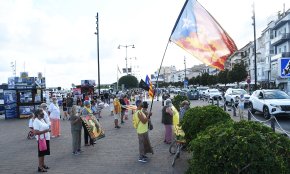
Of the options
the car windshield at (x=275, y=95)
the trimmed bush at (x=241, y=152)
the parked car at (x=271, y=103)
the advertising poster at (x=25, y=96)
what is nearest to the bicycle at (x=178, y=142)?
the trimmed bush at (x=241, y=152)

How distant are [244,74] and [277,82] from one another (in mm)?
7634

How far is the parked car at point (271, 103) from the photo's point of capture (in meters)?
17.2

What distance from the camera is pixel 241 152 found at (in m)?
4.22

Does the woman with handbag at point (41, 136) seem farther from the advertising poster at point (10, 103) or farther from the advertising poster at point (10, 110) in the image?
the advertising poster at point (10, 110)

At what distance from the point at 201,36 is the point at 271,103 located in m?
11.1

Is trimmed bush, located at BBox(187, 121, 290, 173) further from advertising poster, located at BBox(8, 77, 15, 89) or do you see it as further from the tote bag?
advertising poster, located at BBox(8, 77, 15, 89)

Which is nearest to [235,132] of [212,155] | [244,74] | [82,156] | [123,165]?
[212,155]

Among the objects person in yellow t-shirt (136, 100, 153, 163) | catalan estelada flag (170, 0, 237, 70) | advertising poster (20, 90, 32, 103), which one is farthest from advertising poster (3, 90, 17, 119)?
catalan estelada flag (170, 0, 237, 70)

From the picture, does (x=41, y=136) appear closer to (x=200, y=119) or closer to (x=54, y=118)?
(x=200, y=119)

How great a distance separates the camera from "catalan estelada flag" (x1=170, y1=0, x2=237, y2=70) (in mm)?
7777

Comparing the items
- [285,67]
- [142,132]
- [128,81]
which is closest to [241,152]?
[142,132]

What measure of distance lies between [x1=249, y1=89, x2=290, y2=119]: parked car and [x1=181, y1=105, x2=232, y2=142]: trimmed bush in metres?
9.60

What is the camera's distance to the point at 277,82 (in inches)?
2276

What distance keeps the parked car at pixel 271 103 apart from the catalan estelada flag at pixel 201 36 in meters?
10.8
